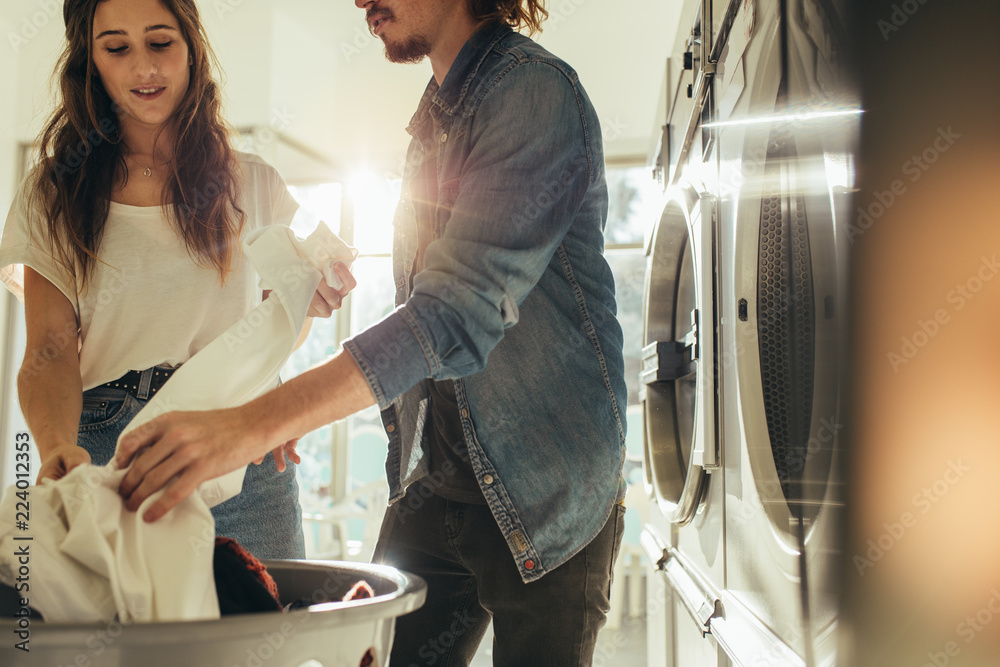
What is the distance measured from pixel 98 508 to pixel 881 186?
24.4 inches

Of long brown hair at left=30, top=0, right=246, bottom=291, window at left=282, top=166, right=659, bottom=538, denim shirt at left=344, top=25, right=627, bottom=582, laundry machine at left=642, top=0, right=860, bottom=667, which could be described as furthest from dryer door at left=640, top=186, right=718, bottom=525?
window at left=282, top=166, right=659, bottom=538

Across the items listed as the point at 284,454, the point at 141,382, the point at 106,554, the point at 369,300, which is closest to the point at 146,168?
the point at 141,382

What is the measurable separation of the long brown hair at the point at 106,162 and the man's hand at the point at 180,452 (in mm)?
507

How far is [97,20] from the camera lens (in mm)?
1051

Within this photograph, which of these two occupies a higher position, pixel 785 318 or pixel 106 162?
pixel 106 162

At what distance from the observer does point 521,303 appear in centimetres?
90

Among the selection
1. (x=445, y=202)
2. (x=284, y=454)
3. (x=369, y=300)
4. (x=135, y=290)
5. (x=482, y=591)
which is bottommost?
(x=482, y=591)

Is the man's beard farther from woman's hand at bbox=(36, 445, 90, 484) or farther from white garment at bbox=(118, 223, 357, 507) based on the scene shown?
woman's hand at bbox=(36, 445, 90, 484)

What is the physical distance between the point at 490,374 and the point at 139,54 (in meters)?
0.67

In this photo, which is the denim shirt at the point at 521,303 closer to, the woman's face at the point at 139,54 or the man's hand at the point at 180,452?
the man's hand at the point at 180,452

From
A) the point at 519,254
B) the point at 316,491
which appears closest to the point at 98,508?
the point at 519,254

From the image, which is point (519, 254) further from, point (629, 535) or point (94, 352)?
point (629, 535)

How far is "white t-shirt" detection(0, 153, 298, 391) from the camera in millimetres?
1002

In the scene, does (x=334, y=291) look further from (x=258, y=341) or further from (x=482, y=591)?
(x=482, y=591)
